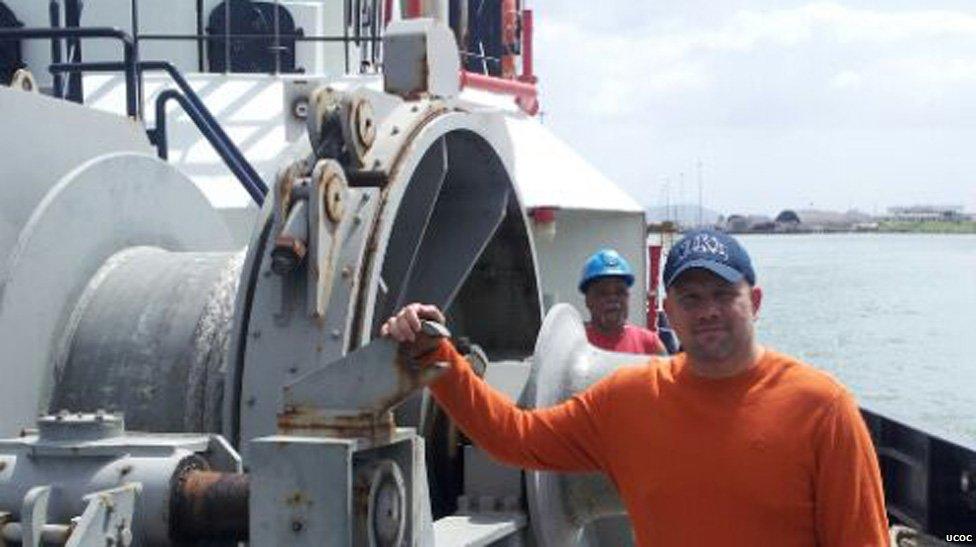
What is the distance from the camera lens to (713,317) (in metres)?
3.26

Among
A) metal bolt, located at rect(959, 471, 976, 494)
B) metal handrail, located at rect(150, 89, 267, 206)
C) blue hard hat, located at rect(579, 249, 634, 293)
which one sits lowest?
metal bolt, located at rect(959, 471, 976, 494)

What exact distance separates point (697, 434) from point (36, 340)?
83.4 inches

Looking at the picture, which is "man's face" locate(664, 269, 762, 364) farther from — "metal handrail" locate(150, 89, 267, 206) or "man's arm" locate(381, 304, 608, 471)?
"metal handrail" locate(150, 89, 267, 206)

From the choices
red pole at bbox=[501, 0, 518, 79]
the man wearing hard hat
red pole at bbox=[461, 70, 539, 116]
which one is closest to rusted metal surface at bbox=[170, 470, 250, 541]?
the man wearing hard hat

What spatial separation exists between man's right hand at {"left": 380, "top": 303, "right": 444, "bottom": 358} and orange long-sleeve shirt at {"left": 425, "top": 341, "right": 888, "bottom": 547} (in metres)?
0.04

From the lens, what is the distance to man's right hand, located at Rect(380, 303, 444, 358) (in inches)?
123

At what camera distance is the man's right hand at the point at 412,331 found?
10.2ft

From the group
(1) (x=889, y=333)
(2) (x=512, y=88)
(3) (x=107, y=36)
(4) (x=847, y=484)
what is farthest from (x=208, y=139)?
(1) (x=889, y=333)

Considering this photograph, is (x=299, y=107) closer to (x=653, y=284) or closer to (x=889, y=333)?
(x=653, y=284)

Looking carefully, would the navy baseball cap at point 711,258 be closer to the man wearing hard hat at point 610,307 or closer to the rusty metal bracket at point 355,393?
the rusty metal bracket at point 355,393

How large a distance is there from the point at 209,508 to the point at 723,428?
1191 mm

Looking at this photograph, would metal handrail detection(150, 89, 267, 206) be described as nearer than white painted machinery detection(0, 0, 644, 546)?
No

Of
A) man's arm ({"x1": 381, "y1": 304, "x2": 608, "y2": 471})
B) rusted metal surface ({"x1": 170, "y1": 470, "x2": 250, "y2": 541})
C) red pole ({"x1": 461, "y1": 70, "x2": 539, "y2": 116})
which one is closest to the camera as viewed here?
rusted metal surface ({"x1": 170, "y1": 470, "x2": 250, "y2": 541})

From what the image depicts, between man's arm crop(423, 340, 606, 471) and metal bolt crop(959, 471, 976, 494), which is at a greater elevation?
man's arm crop(423, 340, 606, 471)
